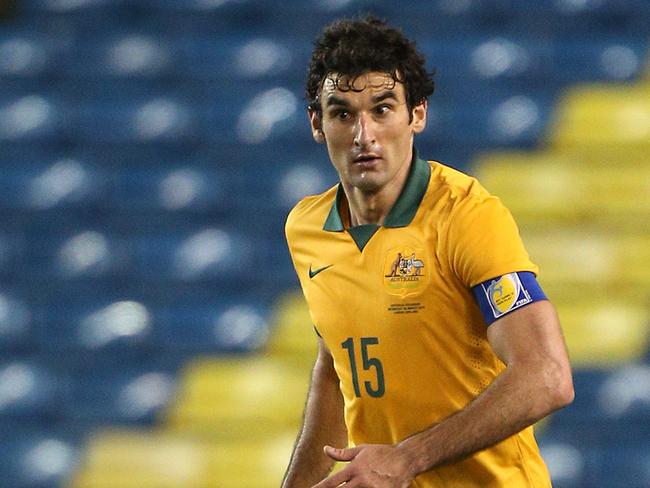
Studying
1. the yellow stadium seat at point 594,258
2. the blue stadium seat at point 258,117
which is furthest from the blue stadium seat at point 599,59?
the blue stadium seat at point 258,117

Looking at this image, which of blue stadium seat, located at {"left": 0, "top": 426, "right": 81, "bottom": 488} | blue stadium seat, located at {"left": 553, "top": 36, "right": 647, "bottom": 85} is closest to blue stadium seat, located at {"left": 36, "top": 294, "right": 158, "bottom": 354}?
blue stadium seat, located at {"left": 0, "top": 426, "right": 81, "bottom": 488}

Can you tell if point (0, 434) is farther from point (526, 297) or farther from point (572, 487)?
point (526, 297)

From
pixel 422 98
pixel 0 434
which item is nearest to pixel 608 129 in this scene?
pixel 0 434

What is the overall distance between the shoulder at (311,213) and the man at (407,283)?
28 millimetres

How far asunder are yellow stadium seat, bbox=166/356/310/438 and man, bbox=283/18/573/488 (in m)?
2.23

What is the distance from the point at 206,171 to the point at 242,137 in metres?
0.24

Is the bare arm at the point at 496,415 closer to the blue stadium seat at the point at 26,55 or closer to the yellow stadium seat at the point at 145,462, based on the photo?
the yellow stadium seat at the point at 145,462

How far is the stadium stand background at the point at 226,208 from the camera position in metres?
4.80

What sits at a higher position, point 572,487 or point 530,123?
point 530,123

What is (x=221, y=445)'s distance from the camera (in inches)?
187

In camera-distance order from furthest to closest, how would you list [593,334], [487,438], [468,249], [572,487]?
1. [593,334]
2. [572,487]
3. [468,249]
4. [487,438]

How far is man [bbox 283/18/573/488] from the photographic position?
2146mm

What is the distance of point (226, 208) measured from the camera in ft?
17.9

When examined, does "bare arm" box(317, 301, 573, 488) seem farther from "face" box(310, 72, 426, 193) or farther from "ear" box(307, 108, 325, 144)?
"ear" box(307, 108, 325, 144)
